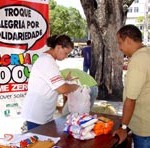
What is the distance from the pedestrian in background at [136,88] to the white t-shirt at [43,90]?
25.8 inches

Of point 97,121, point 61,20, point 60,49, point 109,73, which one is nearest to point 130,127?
point 97,121

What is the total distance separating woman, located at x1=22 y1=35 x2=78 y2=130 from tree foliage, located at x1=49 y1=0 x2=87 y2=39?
107 ft

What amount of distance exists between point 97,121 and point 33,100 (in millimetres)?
805

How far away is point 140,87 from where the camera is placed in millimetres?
2512

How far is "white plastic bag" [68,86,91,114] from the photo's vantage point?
3109 mm

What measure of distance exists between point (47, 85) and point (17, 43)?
1.45 meters

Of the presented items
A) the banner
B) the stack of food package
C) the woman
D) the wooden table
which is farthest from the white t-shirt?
the banner

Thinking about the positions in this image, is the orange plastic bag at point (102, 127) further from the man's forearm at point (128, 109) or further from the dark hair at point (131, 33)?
the dark hair at point (131, 33)

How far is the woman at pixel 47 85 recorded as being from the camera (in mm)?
3008

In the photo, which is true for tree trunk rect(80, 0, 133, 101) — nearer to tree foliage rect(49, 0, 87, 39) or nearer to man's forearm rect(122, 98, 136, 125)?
man's forearm rect(122, 98, 136, 125)

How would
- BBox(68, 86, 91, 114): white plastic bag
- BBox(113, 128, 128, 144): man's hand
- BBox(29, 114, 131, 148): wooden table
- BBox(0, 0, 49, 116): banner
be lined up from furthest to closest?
1. BBox(0, 0, 49, 116): banner
2. BBox(68, 86, 91, 114): white plastic bag
3. BBox(113, 128, 128, 144): man's hand
4. BBox(29, 114, 131, 148): wooden table

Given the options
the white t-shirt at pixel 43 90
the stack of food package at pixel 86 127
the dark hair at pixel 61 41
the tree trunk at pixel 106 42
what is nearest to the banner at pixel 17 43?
the white t-shirt at pixel 43 90

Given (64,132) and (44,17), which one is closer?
(64,132)

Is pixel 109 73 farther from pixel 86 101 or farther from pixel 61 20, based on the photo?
pixel 61 20
